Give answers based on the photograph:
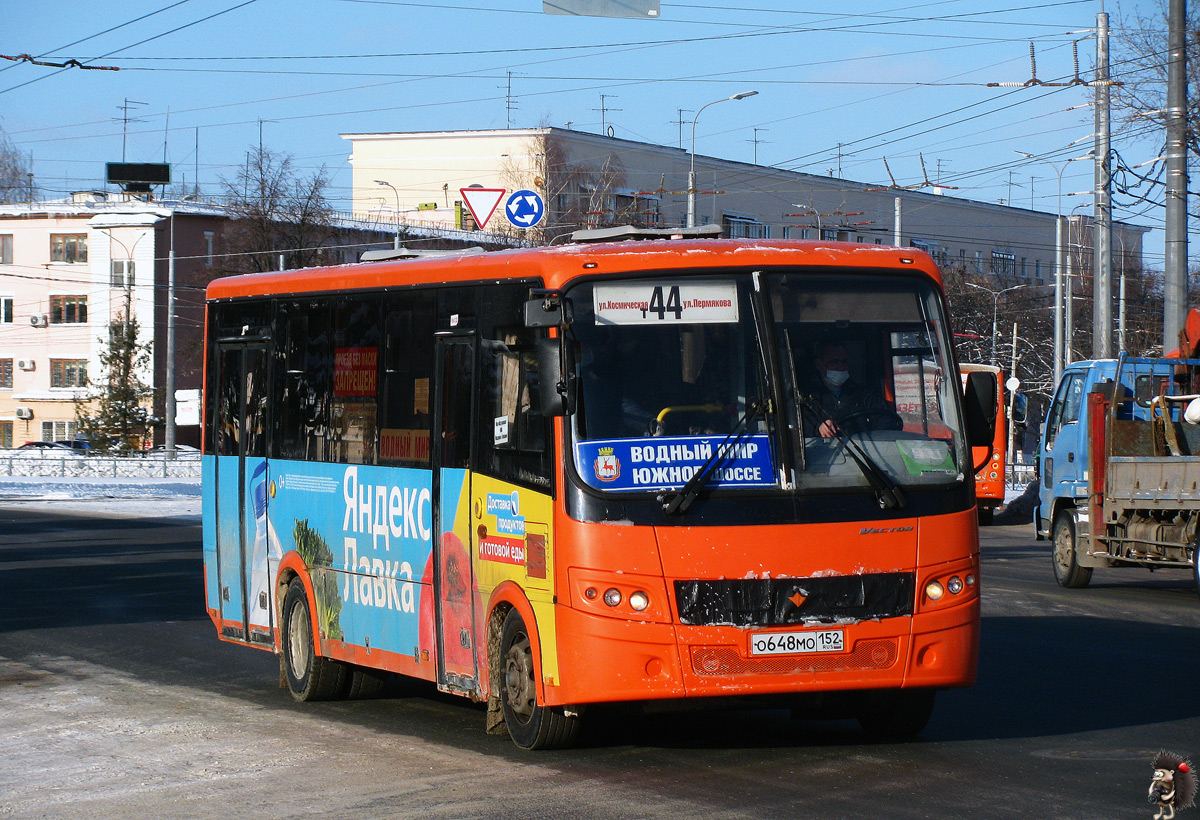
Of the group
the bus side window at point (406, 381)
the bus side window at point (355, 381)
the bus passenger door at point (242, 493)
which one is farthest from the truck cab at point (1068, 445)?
the bus side window at point (406, 381)

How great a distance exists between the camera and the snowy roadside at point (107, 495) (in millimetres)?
39094

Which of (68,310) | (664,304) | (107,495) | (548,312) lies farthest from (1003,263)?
(548,312)

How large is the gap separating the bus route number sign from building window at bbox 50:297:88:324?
70397 millimetres

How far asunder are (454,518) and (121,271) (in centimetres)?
6765

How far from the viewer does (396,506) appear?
→ 388 inches

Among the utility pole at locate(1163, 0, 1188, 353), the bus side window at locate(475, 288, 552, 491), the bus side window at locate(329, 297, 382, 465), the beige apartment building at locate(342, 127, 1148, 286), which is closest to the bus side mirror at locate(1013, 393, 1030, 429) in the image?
the utility pole at locate(1163, 0, 1188, 353)

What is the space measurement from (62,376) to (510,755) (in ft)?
234

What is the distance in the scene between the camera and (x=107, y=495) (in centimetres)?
4516

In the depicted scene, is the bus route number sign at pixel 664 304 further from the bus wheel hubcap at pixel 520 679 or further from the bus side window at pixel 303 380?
the bus side window at pixel 303 380

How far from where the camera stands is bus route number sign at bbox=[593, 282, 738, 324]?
8.35 m

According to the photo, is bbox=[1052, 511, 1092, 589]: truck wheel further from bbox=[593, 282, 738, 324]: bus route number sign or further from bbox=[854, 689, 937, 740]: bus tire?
bbox=[593, 282, 738, 324]: bus route number sign

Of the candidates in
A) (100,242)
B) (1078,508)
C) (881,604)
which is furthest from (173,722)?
(100,242)

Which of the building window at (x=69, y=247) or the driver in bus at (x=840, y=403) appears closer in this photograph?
the driver in bus at (x=840, y=403)

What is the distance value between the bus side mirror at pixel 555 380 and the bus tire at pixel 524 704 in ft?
3.71
